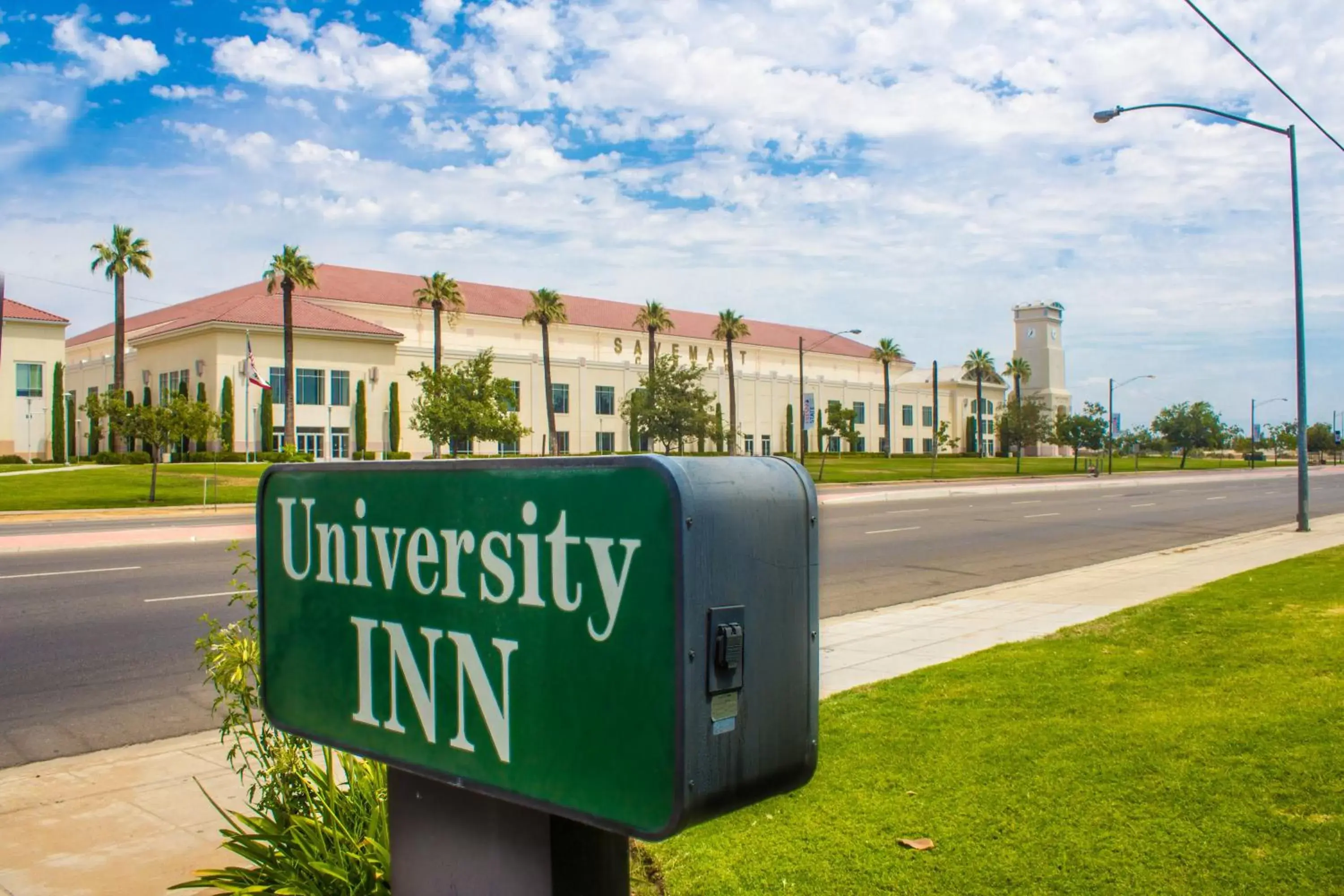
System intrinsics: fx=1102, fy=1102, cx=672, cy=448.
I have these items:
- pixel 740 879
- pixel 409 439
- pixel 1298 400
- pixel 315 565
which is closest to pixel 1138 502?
pixel 1298 400

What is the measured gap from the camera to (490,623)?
1960 mm

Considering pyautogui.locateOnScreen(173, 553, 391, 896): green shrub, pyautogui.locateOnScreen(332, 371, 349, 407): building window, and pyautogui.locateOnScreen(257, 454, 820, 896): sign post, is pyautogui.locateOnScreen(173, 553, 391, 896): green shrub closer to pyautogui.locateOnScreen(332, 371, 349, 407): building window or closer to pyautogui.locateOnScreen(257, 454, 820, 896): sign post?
pyautogui.locateOnScreen(257, 454, 820, 896): sign post

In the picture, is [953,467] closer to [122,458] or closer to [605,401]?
[605,401]

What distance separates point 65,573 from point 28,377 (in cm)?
5316

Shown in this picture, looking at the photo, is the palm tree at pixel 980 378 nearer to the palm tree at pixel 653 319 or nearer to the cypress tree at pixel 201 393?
the palm tree at pixel 653 319

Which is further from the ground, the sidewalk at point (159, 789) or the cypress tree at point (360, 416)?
the cypress tree at point (360, 416)

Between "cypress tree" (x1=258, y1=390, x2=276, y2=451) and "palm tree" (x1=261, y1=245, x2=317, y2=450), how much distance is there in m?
2.93

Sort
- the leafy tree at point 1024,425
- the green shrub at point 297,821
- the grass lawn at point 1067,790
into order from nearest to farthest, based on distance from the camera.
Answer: the green shrub at point 297,821, the grass lawn at point 1067,790, the leafy tree at point 1024,425

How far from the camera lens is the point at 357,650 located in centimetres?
230

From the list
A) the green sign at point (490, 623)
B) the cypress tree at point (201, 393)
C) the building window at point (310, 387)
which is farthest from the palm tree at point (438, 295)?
the green sign at point (490, 623)

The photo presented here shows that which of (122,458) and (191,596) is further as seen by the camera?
(122,458)

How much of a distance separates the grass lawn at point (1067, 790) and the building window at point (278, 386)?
190 ft

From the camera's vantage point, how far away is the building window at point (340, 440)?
6303 cm

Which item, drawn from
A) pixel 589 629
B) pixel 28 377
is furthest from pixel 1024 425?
pixel 589 629
